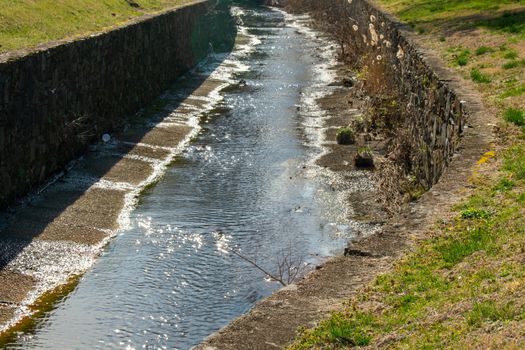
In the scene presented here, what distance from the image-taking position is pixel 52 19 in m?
20.7

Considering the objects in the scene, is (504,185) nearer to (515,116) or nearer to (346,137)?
(515,116)

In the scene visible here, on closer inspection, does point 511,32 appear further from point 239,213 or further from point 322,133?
point 239,213

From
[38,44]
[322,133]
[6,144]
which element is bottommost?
[322,133]

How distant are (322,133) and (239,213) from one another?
21.3 feet

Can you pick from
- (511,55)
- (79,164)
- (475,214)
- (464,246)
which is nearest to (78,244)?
(79,164)

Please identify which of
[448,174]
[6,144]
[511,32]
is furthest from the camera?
[511,32]

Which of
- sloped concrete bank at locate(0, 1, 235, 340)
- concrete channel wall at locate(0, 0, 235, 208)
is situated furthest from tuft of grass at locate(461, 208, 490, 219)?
concrete channel wall at locate(0, 0, 235, 208)

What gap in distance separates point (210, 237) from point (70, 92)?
213 inches

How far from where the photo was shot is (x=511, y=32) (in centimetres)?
1905

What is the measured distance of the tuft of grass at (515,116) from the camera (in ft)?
37.8

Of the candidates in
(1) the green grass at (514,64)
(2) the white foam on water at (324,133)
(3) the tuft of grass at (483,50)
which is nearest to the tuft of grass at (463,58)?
(3) the tuft of grass at (483,50)

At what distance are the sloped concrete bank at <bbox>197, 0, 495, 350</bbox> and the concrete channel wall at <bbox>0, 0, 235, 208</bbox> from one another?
4.88 meters

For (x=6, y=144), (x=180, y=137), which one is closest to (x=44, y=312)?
(x=6, y=144)

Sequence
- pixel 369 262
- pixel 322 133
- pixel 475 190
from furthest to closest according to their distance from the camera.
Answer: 1. pixel 322 133
2. pixel 475 190
3. pixel 369 262
